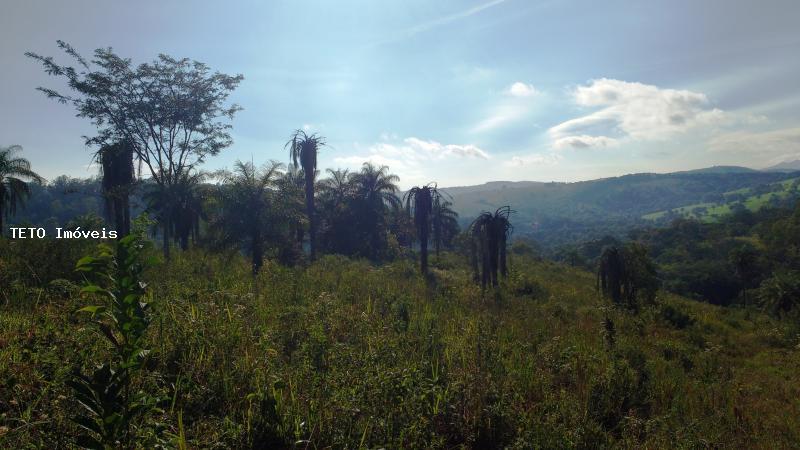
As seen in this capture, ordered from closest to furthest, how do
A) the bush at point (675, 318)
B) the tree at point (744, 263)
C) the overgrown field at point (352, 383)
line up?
the overgrown field at point (352, 383)
the bush at point (675, 318)
the tree at point (744, 263)

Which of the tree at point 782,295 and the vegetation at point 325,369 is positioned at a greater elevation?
the vegetation at point 325,369

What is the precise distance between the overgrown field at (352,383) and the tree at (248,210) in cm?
775

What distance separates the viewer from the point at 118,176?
20.3 m

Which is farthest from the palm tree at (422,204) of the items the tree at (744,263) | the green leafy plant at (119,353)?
the tree at (744,263)

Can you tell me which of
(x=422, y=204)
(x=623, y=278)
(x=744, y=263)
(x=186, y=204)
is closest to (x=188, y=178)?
(x=186, y=204)

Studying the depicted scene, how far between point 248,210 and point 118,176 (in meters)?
9.15

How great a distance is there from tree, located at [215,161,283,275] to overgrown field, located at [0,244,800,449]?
7.75 meters

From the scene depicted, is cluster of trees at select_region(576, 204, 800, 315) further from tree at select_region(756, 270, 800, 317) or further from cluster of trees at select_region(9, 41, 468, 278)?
cluster of trees at select_region(9, 41, 468, 278)

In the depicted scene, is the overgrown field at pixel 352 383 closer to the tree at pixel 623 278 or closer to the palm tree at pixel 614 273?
the tree at pixel 623 278

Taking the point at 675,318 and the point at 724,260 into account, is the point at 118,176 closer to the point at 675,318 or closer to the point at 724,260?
the point at 675,318

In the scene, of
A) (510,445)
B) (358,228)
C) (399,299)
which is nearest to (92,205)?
(358,228)

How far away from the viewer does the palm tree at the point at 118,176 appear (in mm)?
19703

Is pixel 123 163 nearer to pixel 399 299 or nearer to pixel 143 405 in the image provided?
pixel 399 299

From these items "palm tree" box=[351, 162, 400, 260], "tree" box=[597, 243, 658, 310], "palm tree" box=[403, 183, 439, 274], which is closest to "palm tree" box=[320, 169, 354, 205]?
"palm tree" box=[351, 162, 400, 260]
